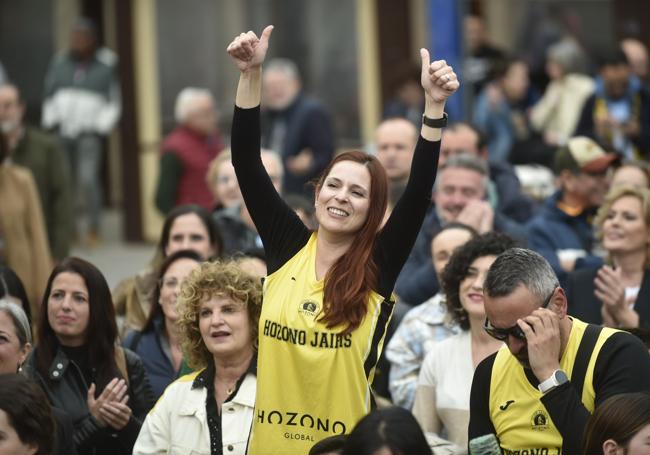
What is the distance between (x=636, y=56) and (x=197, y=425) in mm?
9058

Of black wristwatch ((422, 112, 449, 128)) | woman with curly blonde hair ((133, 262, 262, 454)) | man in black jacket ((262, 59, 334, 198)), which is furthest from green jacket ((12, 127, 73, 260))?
black wristwatch ((422, 112, 449, 128))

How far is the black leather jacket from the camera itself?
7031 millimetres

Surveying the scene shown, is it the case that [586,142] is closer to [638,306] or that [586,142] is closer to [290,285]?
[638,306]

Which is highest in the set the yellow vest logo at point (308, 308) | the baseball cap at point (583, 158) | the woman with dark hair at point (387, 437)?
the baseball cap at point (583, 158)

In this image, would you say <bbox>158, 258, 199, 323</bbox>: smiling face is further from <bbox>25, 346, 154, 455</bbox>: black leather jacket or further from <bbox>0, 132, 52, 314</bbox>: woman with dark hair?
<bbox>0, 132, 52, 314</bbox>: woman with dark hair

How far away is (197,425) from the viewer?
258 inches

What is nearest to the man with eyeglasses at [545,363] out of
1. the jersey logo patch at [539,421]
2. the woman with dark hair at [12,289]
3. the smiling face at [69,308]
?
the jersey logo patch at [539,421]

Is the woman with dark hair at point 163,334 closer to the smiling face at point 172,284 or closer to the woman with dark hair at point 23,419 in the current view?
the smiling face at point 172,284

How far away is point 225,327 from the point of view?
21.6 ft

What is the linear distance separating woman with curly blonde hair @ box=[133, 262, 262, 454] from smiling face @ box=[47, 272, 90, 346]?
72 cm

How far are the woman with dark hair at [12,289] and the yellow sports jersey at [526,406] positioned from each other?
10.0 feet

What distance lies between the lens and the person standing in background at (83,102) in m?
15.2

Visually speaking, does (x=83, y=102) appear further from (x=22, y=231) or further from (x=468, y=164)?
(x=468, y=164)

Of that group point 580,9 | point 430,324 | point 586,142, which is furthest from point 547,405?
point 580,9
